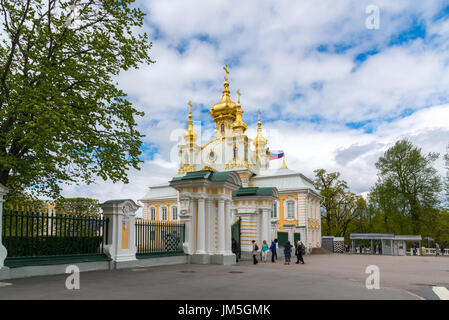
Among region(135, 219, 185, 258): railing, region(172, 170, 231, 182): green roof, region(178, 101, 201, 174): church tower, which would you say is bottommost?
region(135, 219, 185, 258): railing

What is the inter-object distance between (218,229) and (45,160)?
25.5ft

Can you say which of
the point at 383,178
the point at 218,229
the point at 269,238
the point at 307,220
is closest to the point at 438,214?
the point at 383,178

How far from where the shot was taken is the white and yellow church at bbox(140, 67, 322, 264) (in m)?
17.3

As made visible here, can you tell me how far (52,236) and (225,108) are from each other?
51.4 meters

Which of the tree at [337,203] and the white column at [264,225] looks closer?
the white column at [264,225]

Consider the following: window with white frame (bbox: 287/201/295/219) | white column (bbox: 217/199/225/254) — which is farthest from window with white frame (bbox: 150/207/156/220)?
white column (bbox: 217/199/225/254)

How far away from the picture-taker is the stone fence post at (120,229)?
45.0 ft

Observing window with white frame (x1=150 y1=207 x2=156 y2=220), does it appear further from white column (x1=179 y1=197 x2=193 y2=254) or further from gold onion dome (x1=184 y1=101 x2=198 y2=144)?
white column (x1=179 y1=197 x2=193 y2=254)

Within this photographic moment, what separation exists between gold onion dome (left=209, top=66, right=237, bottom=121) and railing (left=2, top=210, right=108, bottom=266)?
49448mm

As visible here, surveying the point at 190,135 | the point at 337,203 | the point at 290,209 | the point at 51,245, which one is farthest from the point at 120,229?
the point at 190,135

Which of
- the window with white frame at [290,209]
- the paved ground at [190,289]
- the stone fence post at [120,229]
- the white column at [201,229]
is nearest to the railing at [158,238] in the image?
the stone fence post at [120,229]

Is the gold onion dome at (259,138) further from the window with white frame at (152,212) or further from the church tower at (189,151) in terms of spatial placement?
the window with white frame at (152,212)

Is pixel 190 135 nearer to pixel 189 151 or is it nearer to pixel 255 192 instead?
pixel 189 151
